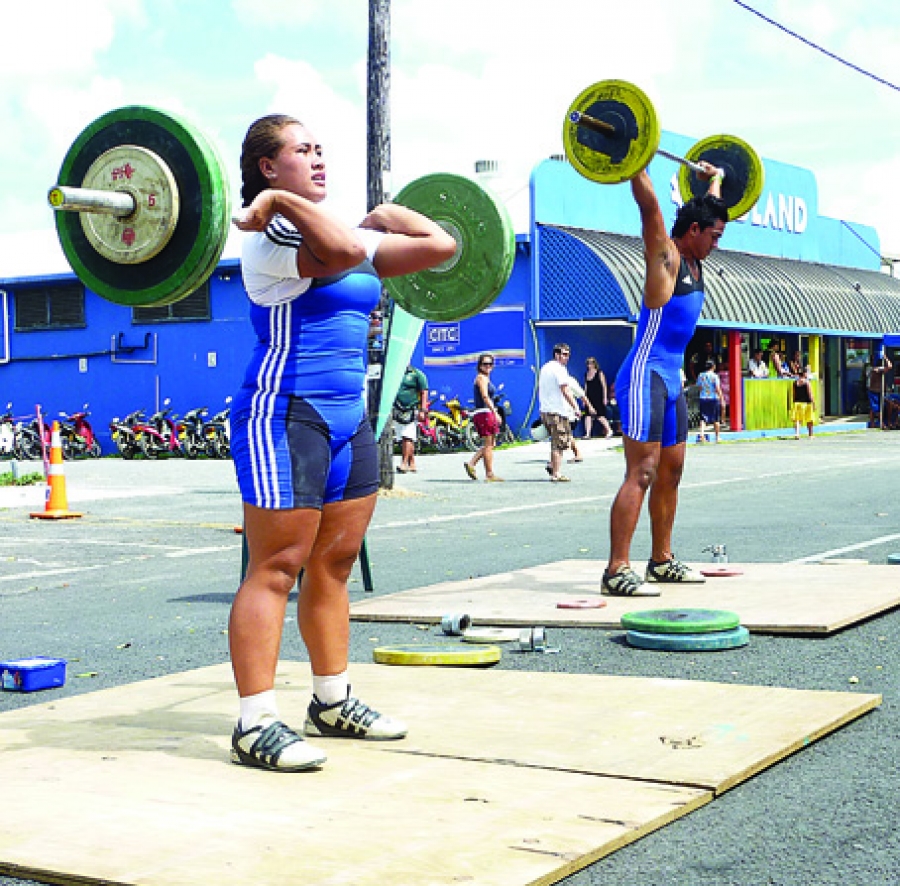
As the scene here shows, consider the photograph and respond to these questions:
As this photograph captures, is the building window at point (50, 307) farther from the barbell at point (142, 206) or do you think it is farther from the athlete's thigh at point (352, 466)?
the athlete's thigh at point (352, 466)

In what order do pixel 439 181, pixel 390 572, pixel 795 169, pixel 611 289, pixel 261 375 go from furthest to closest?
pixel 795 169
pixel 611 289
pixel 390 572
pixel 439 181
pixel 261 375

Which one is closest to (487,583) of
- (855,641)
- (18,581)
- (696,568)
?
(696,568)

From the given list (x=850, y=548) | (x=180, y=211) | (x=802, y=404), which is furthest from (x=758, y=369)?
(x=180, y=211)

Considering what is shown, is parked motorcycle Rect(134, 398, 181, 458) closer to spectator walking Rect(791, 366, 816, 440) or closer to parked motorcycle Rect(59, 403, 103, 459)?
parked motorcycle Rect(59, 403, 103, 459)

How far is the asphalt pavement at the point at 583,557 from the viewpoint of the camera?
371 centimetres

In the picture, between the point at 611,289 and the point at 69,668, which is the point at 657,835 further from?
the point at 611,289

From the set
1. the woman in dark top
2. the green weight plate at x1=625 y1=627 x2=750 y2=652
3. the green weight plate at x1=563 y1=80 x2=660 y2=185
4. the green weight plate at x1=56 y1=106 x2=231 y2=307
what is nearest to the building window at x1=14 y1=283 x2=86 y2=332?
the woman in dark top

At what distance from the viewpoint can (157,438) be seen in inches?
1100

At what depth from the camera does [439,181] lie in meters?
6.22

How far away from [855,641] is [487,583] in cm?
251

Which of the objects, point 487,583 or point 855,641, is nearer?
point 855,641

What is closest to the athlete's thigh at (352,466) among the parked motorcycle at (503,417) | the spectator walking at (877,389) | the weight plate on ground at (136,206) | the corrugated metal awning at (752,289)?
the weight plate on ground at (136,206)

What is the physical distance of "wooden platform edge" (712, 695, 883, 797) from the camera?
164 inches

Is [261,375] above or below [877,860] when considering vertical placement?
above
